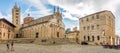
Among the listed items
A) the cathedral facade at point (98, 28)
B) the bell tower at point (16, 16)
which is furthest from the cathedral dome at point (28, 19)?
the cathedral facade at point (98, 28)

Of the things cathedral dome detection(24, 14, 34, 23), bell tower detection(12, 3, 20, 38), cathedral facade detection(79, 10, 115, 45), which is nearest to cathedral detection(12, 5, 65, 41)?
cathedral facade detection(79, 10, 115, 45)

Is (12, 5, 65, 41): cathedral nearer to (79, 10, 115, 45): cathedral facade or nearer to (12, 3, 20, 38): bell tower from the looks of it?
(79, 10, 115, 45): cathedral facade

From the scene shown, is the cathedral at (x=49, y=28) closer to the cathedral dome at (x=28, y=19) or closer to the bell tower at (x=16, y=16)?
the cathedral dome at (x=28, y=19)

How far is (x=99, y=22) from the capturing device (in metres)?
62.5

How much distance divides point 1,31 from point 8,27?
30.9 feet

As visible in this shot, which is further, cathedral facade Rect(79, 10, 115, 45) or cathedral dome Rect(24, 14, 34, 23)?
cathedral dome Rect(24, 14, 34, 23)

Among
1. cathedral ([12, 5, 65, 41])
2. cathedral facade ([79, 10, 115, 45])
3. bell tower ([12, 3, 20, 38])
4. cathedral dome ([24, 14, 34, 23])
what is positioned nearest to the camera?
cathedral facade ([79, 10, 115, 45])

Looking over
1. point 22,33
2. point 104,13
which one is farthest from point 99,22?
point 22,33

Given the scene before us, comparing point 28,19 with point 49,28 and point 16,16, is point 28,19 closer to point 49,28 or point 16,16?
point 16,16

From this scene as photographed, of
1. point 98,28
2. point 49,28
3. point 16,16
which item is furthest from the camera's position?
point 16,16

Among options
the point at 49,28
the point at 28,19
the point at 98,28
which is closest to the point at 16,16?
the point at 28,19

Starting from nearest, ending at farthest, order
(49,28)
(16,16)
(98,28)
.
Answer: (98,28)
(49,28)
(16,16)

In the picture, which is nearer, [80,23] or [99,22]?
[99,22]

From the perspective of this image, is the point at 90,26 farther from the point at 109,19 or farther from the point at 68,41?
the point at 68,41
